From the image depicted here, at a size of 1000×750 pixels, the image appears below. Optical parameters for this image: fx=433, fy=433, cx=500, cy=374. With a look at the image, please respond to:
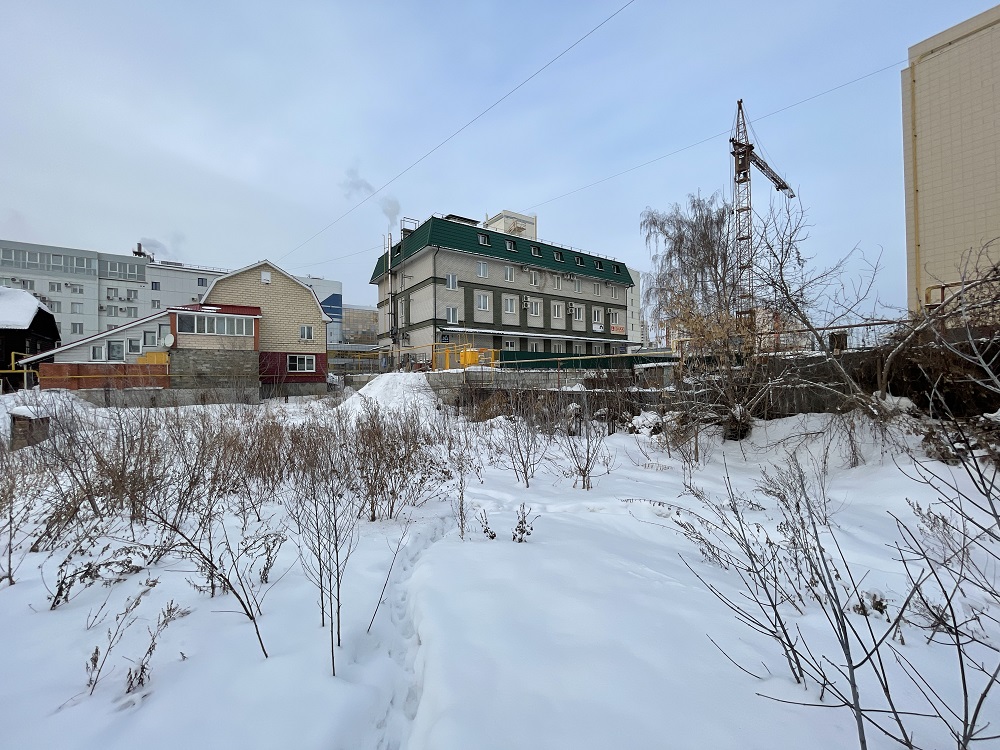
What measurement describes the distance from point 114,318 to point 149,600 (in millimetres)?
61153

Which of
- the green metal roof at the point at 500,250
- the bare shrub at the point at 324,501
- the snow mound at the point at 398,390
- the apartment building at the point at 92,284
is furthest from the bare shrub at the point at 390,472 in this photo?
the apartment building at the point at 92,284

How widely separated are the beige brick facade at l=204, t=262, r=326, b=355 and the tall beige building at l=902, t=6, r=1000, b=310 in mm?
28567

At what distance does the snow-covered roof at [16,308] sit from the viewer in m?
24.2

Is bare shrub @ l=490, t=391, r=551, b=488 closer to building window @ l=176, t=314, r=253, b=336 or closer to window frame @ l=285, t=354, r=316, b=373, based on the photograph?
building window @ l=176, t=314, r=253, b=336

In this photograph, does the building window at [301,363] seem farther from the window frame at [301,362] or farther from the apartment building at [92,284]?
the apartment building at [92,284]

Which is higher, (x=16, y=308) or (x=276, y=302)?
(x=276, y=302)

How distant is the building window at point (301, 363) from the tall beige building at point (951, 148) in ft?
93.1

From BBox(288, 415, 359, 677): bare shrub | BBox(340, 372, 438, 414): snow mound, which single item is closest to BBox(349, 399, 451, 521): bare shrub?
BBox(288, 415, 359, 677): bare shrub

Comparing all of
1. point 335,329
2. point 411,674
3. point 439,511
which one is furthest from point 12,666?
point 335,329

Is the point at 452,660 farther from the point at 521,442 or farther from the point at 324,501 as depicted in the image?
the point at 521,442

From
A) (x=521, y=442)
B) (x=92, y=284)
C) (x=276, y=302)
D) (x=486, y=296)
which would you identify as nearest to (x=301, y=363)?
(x=276, y=302)

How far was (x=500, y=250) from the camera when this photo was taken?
110ft

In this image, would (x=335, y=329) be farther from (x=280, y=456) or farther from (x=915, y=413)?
(x=915, y=413)

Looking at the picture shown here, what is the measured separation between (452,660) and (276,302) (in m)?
28.3
